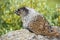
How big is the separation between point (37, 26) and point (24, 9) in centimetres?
58

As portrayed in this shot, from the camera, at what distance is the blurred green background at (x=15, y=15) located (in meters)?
6.89

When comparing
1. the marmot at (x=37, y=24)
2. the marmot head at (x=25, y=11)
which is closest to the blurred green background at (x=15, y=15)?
the marmot head at (x=25, y=11)

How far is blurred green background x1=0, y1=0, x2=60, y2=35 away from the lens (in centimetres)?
689

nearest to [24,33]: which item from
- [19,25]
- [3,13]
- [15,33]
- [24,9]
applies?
[15,33]

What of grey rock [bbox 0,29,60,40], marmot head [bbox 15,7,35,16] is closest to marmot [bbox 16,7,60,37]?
marmot head [bbox 15,7,35,16]

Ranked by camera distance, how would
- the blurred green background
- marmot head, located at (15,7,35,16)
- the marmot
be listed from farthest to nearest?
the blurred green background, marmot head, located at (15,7,35,16), the marmot

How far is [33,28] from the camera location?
5320 millimetres

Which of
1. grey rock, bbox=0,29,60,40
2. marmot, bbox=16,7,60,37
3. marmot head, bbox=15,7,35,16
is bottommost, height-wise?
grey rock, bbox=0,29,60,40

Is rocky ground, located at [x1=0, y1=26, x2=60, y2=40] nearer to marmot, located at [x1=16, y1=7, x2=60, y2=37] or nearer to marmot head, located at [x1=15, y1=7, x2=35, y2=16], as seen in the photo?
marmot, located at [x1=16, y1=7, x2=60, y2=37]

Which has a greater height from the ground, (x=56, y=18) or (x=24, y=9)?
(x=24, y=9)

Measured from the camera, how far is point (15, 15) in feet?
23.1

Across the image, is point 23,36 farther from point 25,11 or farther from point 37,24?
point 25,11

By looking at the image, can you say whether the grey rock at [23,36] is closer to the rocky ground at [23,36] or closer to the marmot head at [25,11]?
the rocky ground at [23,36]

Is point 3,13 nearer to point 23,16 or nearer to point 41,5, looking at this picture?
point 41,5
